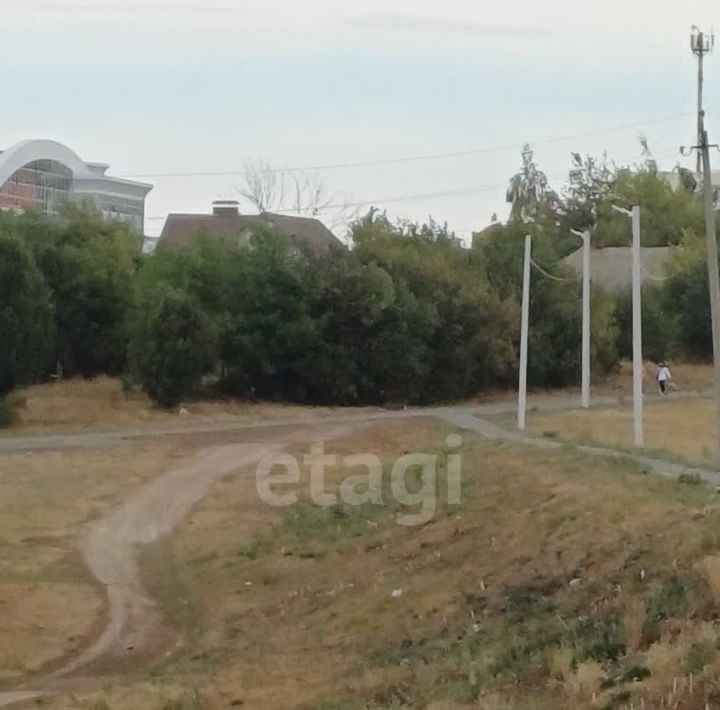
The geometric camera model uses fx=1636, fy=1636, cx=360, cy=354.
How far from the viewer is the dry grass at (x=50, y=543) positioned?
2053 cm

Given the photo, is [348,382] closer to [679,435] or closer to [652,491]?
[679,435]

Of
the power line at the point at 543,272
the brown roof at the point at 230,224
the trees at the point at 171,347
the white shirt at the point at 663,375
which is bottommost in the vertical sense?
the white shirt at the point at 663,375

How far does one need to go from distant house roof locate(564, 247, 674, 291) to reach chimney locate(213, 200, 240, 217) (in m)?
18.8

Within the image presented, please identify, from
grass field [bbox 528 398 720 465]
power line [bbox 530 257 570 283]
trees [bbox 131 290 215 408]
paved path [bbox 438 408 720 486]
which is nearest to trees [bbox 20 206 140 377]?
trees [bbox 131 290 215 408]

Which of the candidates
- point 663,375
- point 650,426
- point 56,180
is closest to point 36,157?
point 56,180

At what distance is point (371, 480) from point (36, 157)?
9059cm

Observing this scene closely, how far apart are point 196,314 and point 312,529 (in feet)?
77.4

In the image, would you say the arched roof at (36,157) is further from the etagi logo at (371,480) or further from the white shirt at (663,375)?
the etagi logo at (371,480)

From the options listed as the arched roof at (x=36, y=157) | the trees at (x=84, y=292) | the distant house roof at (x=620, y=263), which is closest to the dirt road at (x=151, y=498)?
the trees at (x=84, y=292)

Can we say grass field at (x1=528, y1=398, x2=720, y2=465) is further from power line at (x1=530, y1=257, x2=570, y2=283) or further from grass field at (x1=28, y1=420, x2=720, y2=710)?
power line at (x1=530, y1=257, x2=570, y2=283)

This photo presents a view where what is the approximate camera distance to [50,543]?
90.3 feet

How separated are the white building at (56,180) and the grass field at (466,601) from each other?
87235mm

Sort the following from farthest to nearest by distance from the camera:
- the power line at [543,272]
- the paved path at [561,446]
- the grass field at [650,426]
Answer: the power line at [543,272] < the grass field at [650,426] < the paved path at [561,446]

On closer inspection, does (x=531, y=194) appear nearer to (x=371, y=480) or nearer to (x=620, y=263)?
(x=620, y=263)
